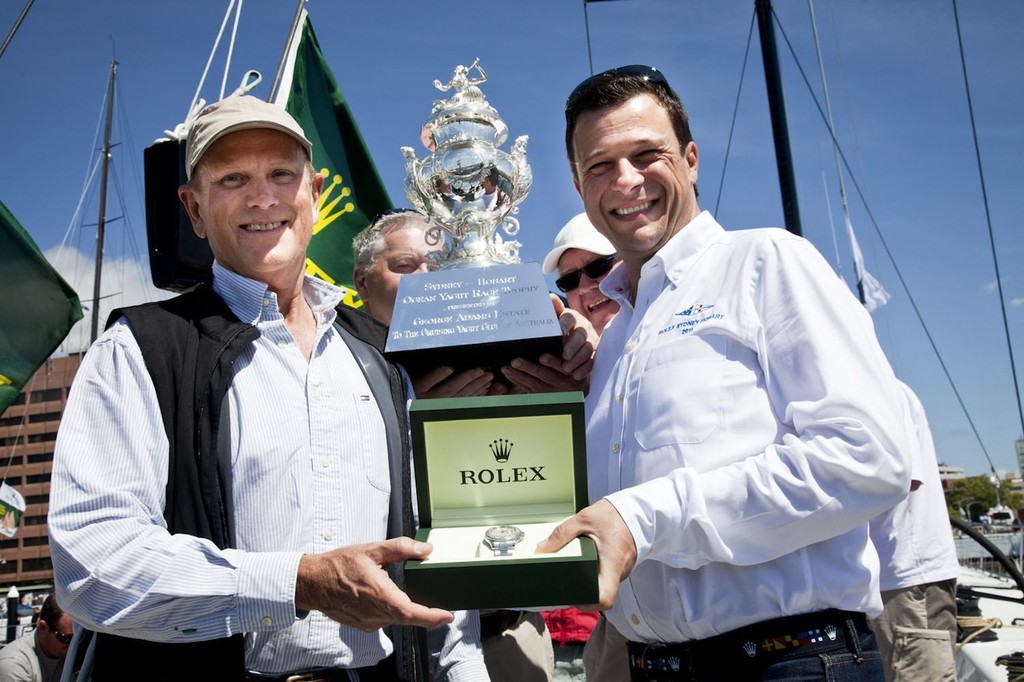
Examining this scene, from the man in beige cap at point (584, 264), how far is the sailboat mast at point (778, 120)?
2.75 metres

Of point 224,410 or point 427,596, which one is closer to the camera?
point 427,596

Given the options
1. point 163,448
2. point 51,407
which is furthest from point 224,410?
point 51,407

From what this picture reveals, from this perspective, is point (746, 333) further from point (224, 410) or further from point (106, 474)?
point (106, 474)

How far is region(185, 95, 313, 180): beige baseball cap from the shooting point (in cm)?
229

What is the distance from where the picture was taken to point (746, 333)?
216cm

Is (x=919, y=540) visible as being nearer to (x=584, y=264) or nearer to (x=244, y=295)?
(x=584, y=264)

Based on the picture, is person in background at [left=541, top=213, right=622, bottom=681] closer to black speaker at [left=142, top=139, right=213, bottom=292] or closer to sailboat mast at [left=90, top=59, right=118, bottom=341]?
black speaker at [left=142, top=139, right=213, bottom=292]

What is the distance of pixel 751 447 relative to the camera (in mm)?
2084

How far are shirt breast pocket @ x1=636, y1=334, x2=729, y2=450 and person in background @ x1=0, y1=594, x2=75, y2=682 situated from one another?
676 centimetres

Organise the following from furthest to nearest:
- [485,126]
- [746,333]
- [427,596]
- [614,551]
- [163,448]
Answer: [485,126], [746,333], [163,448], [614,551], [427,596]

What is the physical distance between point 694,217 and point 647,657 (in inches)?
53.2

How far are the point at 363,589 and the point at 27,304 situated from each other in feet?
13.8

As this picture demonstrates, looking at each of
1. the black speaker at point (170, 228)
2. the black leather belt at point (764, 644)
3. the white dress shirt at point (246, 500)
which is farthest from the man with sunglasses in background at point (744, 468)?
the black speaker at point (170, 228)

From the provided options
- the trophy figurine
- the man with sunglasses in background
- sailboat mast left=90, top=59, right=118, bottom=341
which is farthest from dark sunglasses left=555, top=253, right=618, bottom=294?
sailboat mast left=90, top=59, right=118, bottom=341
